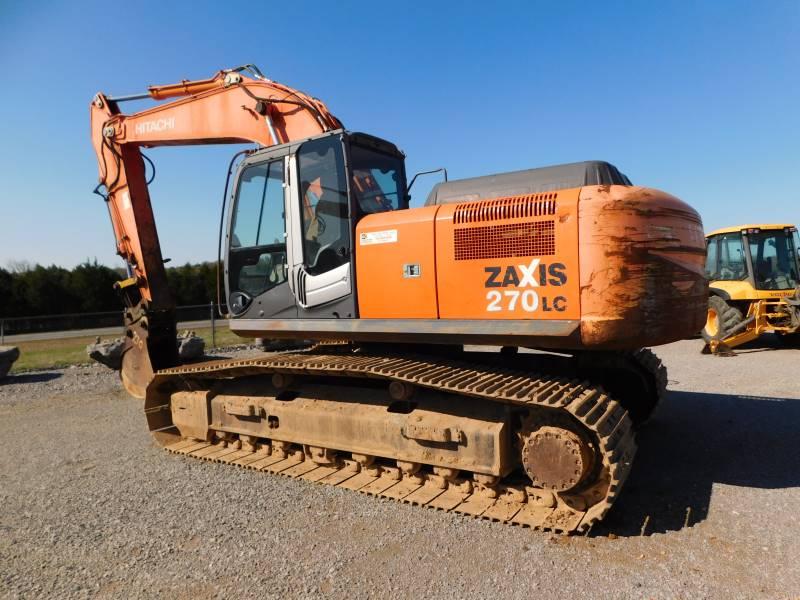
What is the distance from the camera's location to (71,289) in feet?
100.0

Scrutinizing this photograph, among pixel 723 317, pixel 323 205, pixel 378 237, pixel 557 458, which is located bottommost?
pixel 557 458

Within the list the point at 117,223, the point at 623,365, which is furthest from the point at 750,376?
the point at 117,223

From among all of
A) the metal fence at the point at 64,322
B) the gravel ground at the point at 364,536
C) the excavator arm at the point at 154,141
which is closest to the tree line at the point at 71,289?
the metal fence at the point at 64,322

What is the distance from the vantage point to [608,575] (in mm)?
3111

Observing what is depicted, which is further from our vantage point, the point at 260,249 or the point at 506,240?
the point at 260,249

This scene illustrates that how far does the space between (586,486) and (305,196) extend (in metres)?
3.20

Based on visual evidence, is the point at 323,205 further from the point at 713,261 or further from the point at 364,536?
the point at 713,261

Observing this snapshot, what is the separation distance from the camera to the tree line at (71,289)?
28641 millimetres

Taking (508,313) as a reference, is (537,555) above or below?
below

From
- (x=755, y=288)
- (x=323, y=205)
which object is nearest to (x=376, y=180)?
(x=323, y=205)

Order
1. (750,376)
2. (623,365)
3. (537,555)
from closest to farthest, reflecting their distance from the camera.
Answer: (537,555) < (623,365) < (750,376)

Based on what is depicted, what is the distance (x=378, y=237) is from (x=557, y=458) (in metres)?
2.10

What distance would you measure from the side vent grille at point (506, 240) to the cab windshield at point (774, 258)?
10944mm

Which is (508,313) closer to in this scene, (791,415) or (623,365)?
(623,365)
